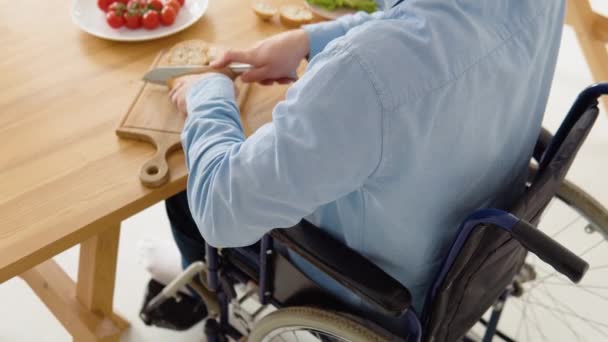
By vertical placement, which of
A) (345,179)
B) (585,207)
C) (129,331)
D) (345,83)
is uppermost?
(345,83)

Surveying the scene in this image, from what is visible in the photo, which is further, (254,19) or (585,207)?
(254,19)

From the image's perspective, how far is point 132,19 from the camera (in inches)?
51.2

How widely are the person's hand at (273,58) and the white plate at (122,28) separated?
26 cm

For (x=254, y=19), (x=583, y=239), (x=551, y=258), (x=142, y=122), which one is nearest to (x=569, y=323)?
(x=583, y=239)

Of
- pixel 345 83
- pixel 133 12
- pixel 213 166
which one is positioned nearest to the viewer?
pixel 345 83

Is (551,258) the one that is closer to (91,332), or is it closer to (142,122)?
(142,122)

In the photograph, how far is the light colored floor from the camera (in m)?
1.67

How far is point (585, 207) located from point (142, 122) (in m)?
0.82

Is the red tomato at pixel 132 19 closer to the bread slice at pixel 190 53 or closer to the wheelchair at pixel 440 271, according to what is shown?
the bread slice at pixel 190 53

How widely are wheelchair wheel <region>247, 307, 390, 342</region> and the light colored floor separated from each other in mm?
634

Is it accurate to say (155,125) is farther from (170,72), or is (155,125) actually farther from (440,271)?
(440,271)

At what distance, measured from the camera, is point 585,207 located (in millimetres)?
1136

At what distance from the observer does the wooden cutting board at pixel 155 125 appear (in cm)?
Result: 99

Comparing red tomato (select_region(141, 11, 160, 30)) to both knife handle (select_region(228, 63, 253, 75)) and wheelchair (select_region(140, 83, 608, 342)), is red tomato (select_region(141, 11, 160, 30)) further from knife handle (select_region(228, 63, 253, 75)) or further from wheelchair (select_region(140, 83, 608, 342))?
wheelchair (select_region(140, 83, 608, 342))
